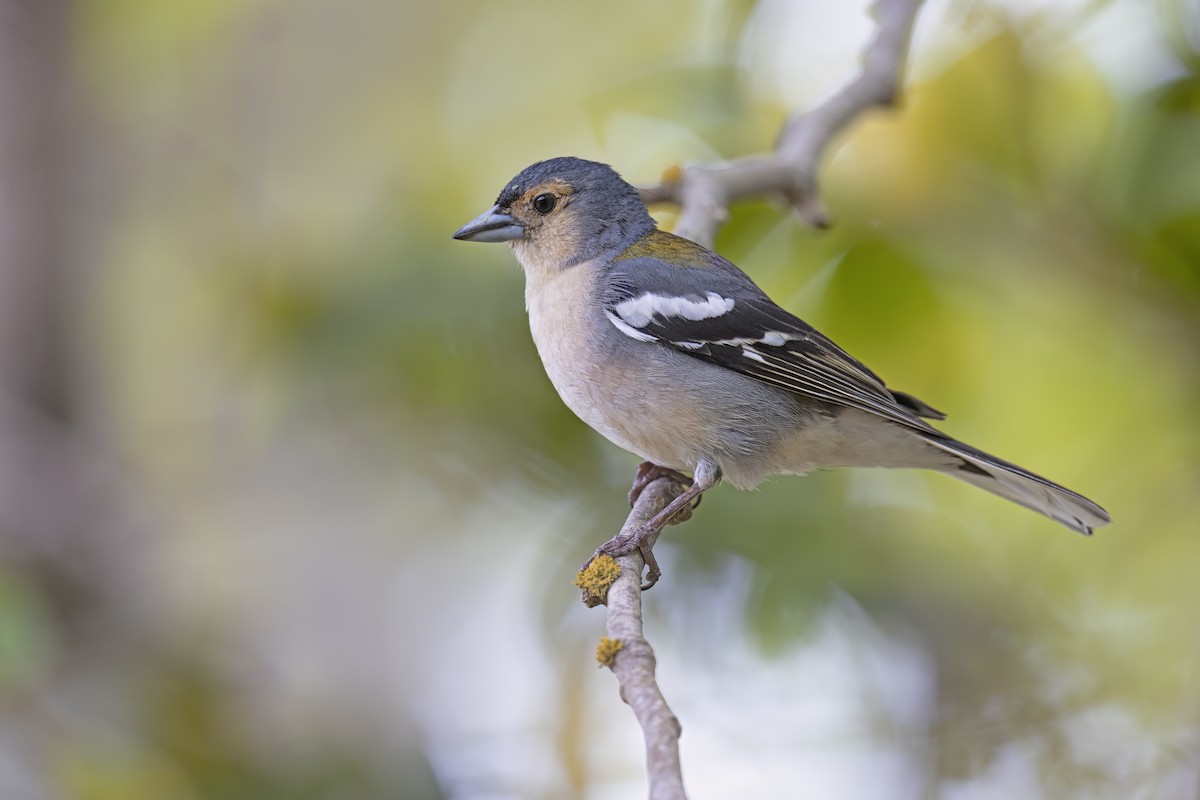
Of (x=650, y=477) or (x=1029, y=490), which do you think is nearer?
(x=1029, y=490)

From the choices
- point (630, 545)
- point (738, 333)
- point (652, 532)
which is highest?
point (738, 333)

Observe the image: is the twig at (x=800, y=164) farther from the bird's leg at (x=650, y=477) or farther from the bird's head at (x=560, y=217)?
the bird's leg at (x=650, y=477)

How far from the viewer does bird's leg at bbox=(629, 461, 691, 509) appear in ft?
13.1

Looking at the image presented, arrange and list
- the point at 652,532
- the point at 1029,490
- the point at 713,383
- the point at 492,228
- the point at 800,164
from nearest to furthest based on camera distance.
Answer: the point at 652,532, the point at 1029,490, the point at 713,383, the point at 800,164, the point at 492,228

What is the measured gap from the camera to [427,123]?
7.34 m

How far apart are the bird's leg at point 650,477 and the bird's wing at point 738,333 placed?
16.2 inches

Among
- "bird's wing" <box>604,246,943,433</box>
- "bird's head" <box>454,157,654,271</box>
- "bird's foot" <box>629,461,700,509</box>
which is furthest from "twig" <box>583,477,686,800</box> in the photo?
"bird's head" <box>454,157,654,271</box>

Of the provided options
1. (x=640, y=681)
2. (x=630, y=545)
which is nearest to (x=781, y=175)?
(x=630, y=545)

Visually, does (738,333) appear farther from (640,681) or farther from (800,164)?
(640,681)

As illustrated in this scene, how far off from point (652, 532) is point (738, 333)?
95 centimetres

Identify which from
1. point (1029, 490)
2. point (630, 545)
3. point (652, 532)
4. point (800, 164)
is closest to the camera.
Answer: point (630, 545)

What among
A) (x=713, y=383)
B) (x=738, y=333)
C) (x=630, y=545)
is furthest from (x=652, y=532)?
(x=738, y=333)

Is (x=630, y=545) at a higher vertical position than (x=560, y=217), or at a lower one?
lower

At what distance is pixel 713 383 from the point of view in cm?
387
